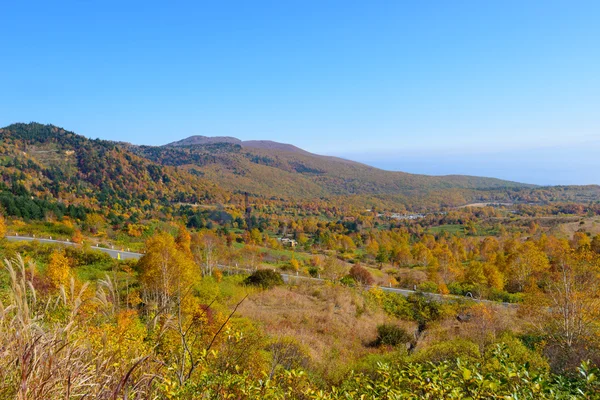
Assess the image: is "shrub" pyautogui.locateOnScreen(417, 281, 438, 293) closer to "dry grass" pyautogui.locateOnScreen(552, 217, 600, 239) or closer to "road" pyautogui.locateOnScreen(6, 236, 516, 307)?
"road" pyautogui.locateOnScreen(6, 236, 516, 307)

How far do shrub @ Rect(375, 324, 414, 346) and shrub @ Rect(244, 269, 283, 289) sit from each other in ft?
30.8

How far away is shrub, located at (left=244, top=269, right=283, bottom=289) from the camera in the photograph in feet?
82.6

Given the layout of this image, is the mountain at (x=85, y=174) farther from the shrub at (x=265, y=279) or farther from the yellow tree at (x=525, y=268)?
the yellow tree at (x=525, y=268)

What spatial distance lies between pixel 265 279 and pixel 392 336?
10.8m

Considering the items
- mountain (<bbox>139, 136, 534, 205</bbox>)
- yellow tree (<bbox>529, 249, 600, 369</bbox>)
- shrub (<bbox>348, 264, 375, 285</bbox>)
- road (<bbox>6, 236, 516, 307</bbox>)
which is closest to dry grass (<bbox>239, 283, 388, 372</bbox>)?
road (<bbox>6, 236, 516, 307</bbox>)

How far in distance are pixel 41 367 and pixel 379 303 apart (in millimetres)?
23648

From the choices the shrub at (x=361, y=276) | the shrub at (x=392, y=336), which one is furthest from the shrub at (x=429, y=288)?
the shrub at (x=392, y=336)

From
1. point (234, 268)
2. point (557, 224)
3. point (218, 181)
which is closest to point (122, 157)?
point (218, 181)

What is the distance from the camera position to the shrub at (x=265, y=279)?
2517cm

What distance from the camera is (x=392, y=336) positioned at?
1728 cm

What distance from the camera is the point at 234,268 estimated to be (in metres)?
31.1

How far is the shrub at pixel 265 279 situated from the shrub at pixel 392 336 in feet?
30.8

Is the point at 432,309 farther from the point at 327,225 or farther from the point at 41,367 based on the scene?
the point at 327,225

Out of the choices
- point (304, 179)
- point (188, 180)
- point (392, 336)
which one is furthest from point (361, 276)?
point (304, 179)
